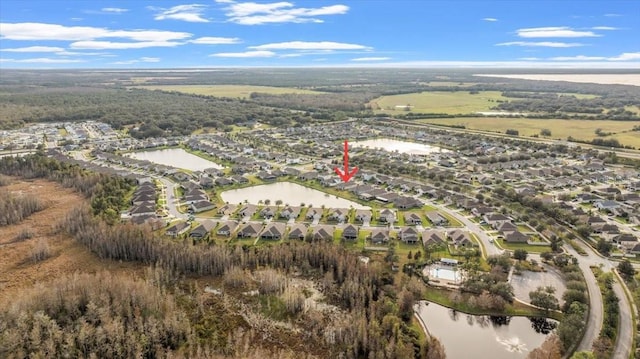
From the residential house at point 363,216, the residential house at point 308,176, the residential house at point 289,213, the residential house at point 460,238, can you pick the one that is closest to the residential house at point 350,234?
the residential house at point 363,216

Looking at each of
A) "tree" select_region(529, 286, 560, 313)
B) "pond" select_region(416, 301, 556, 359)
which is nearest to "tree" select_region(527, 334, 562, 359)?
"pond" select_region(416, 301, 556, 359)

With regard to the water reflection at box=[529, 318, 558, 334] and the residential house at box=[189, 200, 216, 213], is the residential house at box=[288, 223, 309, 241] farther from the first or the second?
→ the water reflection at box=[529, 318, 558, 334]

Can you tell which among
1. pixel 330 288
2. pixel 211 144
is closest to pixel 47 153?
pixel 211 144

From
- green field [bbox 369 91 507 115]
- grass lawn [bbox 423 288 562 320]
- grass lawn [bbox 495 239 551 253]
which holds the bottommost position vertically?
grass lawn [bbox 423 288 562 320]

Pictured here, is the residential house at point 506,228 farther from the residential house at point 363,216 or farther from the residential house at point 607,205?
the residential house at point 607,205

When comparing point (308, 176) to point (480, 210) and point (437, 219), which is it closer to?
point (437, 219)

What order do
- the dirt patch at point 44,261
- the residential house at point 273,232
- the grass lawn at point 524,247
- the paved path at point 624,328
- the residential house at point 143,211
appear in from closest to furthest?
the paved path at point 624,328 < the dirt patch at point 44,261 < the grass lawn at point 524,247 < the residential house at point 273,232 < the residential house at point 143,211

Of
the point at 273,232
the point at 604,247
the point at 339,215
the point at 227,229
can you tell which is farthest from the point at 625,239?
the point at 227,229
